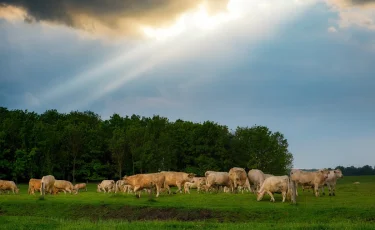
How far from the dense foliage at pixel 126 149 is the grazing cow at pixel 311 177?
165 ft

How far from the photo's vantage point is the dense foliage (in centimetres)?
9142

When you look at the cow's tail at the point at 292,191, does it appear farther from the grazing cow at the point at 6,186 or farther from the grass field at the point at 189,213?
the grazing cow at the point at 6,186

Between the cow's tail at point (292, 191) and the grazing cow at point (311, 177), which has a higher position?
the grazing cow at point (311, 177)

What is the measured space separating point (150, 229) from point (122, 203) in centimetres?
1667

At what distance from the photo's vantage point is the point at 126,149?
9781 centimetres

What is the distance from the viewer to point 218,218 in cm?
3153

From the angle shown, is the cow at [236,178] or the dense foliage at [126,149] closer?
the cow at [236,178]

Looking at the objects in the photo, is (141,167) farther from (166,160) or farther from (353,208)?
(353,208)

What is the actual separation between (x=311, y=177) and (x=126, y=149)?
58495mm

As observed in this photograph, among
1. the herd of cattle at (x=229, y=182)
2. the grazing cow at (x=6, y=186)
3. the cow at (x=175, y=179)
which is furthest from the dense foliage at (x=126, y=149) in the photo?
the cow at (x=175, y=179)

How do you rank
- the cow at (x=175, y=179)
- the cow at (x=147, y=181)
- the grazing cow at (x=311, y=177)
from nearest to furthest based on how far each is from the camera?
the grazing cow at (x=311, y=177), the cow at (x=147, y=181), the cow at (x=175, y=179)

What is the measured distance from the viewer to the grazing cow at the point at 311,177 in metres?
43.5

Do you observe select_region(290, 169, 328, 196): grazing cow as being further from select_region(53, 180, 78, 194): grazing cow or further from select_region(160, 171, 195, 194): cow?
select_region(53, 180, 78, 194): grazing cow

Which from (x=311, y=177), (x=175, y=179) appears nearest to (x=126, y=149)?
(x=175, y=179)
